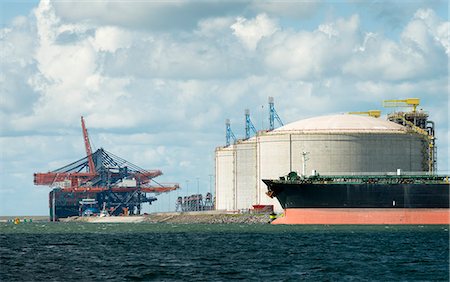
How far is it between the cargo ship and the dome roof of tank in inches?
1267

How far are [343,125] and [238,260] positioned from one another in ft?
361

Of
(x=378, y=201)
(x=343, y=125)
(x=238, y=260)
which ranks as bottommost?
(x=238, y=260)

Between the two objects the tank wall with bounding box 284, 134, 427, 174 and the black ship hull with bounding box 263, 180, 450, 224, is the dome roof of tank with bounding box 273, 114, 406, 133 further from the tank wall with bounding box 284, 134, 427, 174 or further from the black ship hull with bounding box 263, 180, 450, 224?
the black ship hull with bounding box 263, 180, 450, 224

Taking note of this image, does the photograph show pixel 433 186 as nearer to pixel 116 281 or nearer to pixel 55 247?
pixel 55 247

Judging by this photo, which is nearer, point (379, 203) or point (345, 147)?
point (379, 203)

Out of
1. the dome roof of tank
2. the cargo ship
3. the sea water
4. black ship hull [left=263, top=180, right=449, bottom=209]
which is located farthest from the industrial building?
the sea water

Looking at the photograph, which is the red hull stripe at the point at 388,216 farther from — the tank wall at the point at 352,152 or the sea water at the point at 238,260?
the sea water at the point at 238,260

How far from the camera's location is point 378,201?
496 feet

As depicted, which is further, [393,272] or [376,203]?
[376,203]

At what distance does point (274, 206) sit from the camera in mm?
196375

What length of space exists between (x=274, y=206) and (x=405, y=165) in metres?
26.5

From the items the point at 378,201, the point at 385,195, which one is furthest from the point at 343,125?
the point at 378,201

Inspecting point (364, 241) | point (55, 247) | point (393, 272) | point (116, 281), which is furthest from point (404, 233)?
point (116, 281)

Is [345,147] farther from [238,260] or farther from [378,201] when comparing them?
[238,260]
